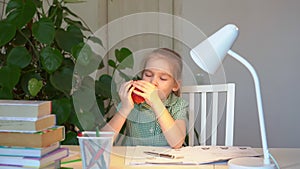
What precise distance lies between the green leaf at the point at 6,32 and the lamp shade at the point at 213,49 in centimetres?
111

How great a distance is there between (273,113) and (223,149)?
67.1 inches

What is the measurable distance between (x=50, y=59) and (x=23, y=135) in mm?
942

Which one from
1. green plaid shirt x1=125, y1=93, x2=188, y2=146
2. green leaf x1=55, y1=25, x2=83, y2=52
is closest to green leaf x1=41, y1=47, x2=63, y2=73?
green leaf x1=55, y1=25, x2=83, y2=52

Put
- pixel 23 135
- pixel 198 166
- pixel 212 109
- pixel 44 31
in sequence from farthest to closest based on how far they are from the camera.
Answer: pixel 44 31
pixel 212 109
pixel 198 166
pixel 23 135

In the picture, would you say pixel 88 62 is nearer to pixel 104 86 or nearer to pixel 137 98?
pixel 137 98

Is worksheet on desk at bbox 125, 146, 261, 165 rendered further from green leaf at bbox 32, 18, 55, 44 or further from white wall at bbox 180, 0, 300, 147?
white wall at bbox 180, 0, 300, 147

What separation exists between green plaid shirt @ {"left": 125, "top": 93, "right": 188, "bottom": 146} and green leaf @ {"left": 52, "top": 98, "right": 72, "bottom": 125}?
1.71 ft

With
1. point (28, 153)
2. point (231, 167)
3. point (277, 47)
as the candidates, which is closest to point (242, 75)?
point (277, 47)

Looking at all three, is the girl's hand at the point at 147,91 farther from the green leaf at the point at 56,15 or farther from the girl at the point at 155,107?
the green leaf at the point at 56,15

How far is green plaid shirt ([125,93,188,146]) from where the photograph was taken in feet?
Result: 4.80

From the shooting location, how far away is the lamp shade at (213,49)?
3.82 feet

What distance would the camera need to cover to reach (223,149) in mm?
1543

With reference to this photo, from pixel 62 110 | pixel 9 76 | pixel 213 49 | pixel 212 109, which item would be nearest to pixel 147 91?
pixel 213 49

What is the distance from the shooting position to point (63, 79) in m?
2.10
